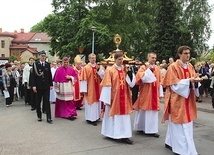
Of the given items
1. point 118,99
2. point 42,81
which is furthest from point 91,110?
point 118,99

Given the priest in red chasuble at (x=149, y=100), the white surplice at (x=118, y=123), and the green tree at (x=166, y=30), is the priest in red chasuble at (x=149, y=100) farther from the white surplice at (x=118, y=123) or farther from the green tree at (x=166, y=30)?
the green tree at (x=166, y=30)

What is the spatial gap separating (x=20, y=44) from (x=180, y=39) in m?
64.9

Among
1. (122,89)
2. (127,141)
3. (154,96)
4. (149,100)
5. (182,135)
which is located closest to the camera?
(182,135)

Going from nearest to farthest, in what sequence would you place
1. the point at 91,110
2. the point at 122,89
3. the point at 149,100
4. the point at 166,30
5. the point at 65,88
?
the point at 122,89 → the point at 149,100 → the point at 91,110 → the point at 65,88 → the point at 166,30

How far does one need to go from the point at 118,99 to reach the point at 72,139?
1.48 meters

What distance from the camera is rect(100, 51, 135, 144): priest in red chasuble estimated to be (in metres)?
7.21

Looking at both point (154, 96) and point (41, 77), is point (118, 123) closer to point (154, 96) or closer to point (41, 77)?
point (154, 96)

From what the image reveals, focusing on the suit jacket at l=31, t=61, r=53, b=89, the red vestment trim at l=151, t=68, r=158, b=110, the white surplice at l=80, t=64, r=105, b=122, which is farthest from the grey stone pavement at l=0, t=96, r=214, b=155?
the suit jacket at l=31, t=61, r=53, b=89

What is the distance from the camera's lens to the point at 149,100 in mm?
7863

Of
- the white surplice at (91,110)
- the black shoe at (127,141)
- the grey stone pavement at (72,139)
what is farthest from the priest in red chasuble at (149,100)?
the white surplice at (91,110)

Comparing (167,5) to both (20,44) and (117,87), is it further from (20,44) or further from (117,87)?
(20,44)

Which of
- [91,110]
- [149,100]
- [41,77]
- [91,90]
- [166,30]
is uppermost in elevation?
[166,30]

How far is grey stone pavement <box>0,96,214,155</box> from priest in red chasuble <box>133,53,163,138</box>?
0.88 feet

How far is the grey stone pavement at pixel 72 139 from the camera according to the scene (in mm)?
6562
